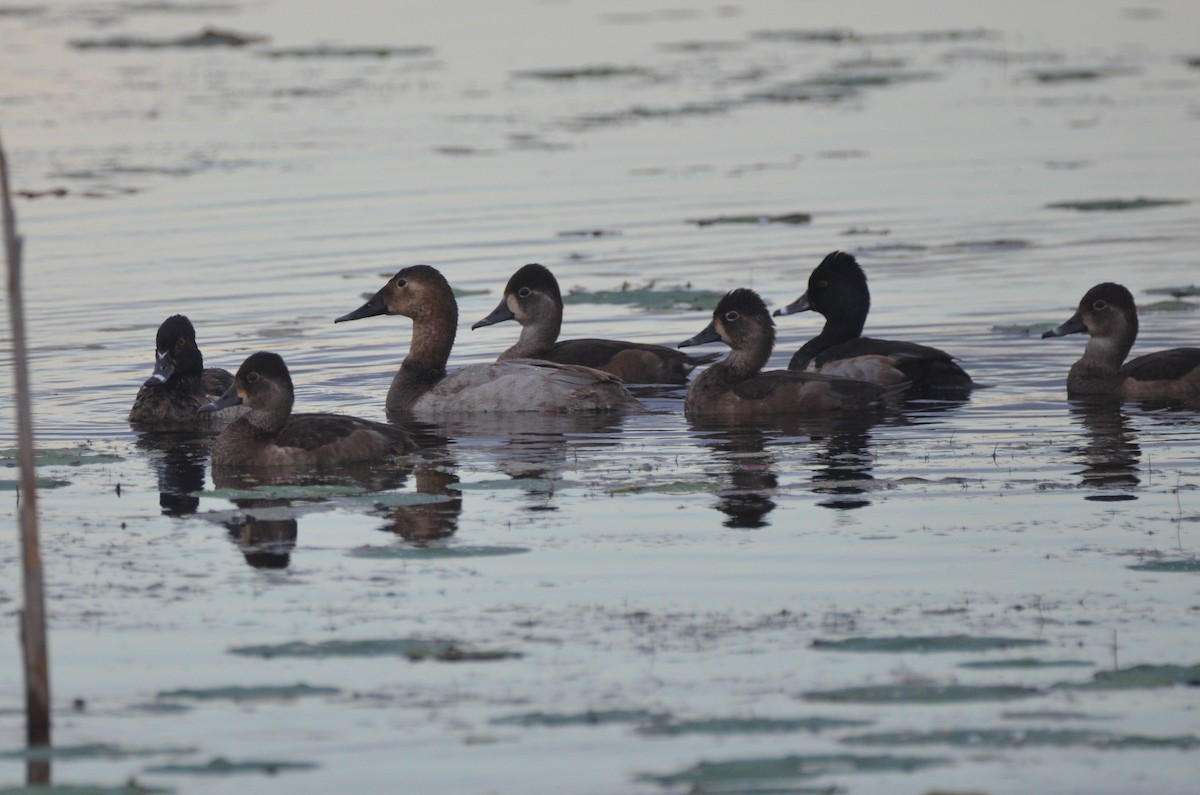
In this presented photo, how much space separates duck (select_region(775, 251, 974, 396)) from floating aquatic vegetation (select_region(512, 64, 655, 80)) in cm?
2103

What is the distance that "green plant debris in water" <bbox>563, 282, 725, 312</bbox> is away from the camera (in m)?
18.5

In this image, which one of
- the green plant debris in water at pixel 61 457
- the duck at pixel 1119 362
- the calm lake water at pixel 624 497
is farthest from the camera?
the duck at pixel 1119 362

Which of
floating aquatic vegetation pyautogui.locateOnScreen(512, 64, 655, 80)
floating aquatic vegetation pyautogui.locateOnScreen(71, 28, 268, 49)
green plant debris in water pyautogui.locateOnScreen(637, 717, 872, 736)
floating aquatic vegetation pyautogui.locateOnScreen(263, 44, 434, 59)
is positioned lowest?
green plant debris in water pyautogui.locateOnScreen(637, 717, 872, 736)

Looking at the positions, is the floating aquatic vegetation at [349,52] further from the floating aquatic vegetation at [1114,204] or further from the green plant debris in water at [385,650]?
the green plant debris in water at [385,650]

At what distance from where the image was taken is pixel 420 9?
176ft

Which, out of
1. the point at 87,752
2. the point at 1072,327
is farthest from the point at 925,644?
the point at 1072,327

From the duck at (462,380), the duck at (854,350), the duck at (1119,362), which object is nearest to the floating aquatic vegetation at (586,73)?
the duck at (854,350)

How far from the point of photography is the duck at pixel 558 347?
15805 millimetres

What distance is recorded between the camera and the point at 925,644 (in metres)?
7.95

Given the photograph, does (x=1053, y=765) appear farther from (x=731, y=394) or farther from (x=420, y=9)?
(x=420, y=9)

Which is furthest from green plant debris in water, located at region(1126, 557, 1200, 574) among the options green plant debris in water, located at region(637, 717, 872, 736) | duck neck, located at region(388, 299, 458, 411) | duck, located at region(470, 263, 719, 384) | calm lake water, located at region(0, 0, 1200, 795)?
duck neck, located at region(388, 299, 458, 411)

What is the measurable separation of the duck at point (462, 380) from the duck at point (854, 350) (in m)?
1.71

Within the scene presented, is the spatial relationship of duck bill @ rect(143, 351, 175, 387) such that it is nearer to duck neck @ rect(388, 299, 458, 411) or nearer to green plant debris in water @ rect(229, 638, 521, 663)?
duck neck @ rect(388, 299, 458, 411)

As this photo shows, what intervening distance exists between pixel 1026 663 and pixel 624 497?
3779 mm
